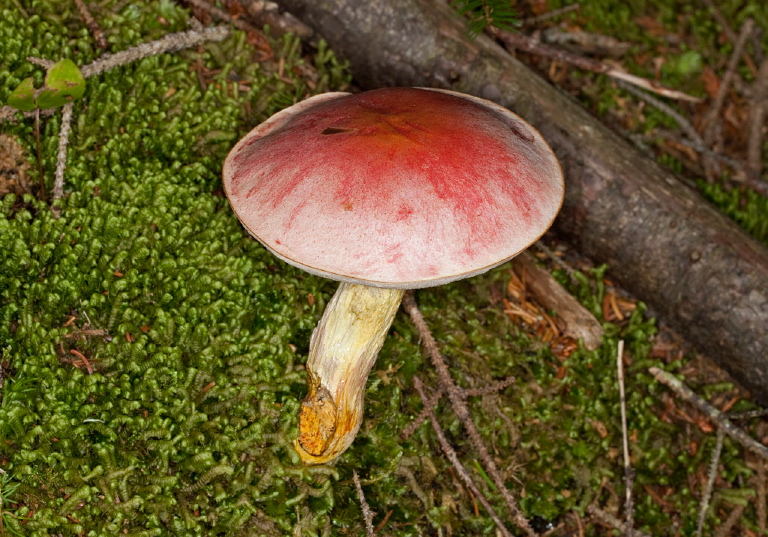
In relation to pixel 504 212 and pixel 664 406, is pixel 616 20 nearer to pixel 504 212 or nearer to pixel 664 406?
pixel 664 406

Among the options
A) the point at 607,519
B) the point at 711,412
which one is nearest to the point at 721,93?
the point at 711,412

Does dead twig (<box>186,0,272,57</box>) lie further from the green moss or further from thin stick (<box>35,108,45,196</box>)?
the green moss

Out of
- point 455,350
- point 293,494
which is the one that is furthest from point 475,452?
point 293,494

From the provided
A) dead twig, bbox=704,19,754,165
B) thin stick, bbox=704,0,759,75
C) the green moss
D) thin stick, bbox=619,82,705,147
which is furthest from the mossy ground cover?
thin stick, bbox=704,0,759,75

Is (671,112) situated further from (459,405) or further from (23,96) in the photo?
(23,96)

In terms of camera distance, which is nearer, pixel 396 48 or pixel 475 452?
pixel 475 452

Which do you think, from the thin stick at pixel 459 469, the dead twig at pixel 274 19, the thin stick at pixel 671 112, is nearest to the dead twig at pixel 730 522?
the thin stick at pixel 459 469

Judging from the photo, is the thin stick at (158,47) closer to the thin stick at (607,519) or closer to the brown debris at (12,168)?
the brown debris at (12,168)
